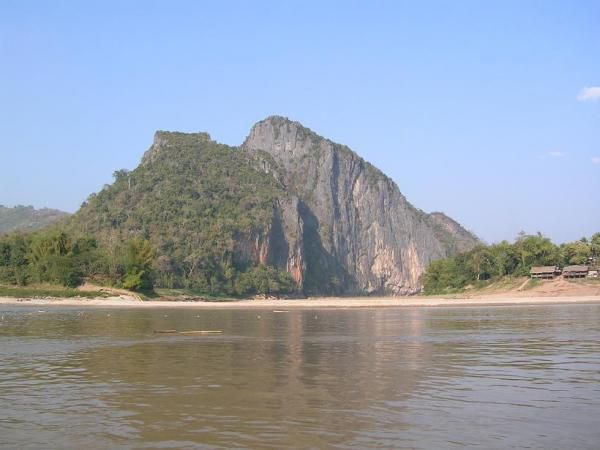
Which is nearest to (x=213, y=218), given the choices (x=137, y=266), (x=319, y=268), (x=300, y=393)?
(x=319, y=268)

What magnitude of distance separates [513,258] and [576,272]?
512 inches

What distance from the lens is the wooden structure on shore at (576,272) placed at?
7794 cm

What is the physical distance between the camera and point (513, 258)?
90500mm

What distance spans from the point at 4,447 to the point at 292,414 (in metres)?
4.38

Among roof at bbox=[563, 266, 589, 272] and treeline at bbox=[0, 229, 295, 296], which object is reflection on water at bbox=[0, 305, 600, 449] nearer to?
treeline at bbox=[0, 229, 295, 296]

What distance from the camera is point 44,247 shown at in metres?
81.7

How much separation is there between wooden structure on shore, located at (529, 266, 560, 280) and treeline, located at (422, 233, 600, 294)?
3133 mm

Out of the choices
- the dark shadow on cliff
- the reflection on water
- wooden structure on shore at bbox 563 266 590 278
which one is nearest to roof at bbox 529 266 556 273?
wooden structure on shore at bbox 563 266 590 278

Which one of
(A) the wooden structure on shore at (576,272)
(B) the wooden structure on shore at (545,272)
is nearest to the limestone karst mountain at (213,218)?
(B) the wooden structure on shore at (545,272)

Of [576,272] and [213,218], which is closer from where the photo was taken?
[576,272]

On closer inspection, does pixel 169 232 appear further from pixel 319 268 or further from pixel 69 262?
pixel 319 268

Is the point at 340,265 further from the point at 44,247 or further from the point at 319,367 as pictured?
the point at 319,367

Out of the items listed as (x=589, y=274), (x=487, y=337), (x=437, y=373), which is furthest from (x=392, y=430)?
(x=589, y=274)

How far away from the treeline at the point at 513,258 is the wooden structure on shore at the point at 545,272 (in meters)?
3.13
